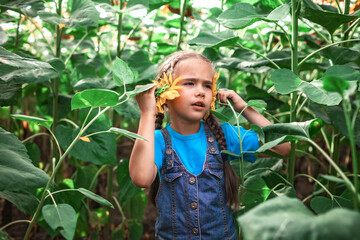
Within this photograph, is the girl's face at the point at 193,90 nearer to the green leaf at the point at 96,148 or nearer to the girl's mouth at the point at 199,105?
the girl's mouth at the point at 199,105

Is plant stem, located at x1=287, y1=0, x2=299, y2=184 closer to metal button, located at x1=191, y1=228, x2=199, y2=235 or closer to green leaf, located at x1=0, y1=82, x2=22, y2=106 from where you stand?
metal button, located at x1=191, y1=228, x2=199, y2=235

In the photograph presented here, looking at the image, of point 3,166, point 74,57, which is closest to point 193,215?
point 3,166

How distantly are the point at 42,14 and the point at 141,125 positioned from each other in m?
0.63

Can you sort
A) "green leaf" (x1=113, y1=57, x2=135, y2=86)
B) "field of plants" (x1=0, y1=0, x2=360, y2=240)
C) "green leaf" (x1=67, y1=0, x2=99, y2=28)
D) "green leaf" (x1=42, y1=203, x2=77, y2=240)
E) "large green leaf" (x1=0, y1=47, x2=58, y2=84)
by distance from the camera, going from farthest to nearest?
"green leaf" (x1=67, y1=0, x2=99, y2=28)
"large green leaf" (x1=0, y1=47, x2=58, y2=84)
"green leaf" (x1=113, y1=57, x2=135, y2=86)
"green leaf" (x1=42, y1=203, x2=77, y2=240)
"field of plants" (x1=0, y1=0, x2=360, y2=240)

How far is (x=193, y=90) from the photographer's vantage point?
3.48 ft

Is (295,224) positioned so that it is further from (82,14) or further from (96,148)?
(82,14)

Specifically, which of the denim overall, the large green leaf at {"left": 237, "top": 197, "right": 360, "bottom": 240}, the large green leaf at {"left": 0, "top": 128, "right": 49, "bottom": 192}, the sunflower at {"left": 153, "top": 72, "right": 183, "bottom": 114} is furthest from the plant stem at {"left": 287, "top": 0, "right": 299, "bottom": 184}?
the large green leaf at {"left": 0, "top": 128, "right": 49, "bottom": 192}

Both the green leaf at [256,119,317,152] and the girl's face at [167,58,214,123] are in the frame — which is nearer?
the green leaf at [256,119,317,152]

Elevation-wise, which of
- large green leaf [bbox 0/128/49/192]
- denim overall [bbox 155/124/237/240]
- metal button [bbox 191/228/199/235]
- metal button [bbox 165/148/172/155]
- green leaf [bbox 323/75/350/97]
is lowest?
metal button [bbox 191/228/199/235]

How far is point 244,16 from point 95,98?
22.3 inches

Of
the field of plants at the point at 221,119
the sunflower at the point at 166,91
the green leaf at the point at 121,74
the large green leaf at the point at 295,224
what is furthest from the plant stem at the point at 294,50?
the large green leaf at the point at 295,224

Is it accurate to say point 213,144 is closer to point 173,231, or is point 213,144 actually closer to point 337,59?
point 173,231

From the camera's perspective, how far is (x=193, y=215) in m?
1.06

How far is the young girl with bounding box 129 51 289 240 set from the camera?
1053mm
